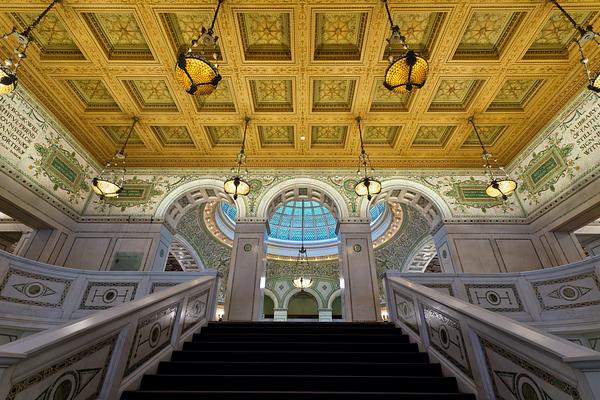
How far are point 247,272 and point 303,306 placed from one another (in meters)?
11.0

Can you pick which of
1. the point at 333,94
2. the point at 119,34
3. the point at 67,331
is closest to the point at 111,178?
the point at 119,34

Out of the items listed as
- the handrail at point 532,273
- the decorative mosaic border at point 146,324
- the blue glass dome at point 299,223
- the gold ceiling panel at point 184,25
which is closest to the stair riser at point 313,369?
the decorative mosaic border at point 146,324

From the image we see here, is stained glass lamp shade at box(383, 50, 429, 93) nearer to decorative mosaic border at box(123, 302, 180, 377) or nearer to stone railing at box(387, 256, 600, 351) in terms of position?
stone railing at box(387, 256, 600, 351)

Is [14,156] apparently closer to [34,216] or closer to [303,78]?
[34,216]

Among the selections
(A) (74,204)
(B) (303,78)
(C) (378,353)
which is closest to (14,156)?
(A) (74,204)

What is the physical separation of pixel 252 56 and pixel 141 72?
2.57 meters

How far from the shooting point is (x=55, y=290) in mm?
5801

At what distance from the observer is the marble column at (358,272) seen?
7.31 m

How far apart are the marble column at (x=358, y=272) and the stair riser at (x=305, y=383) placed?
173 inches

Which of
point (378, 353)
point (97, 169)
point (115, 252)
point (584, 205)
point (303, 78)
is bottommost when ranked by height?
point (378, 353)

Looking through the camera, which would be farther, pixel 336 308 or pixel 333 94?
pixel 336 308

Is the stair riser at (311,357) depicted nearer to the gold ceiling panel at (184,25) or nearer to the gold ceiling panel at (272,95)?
the gold ceiling panel at (184,25)

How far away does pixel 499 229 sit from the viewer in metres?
8.18

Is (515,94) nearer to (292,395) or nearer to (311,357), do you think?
(311,357)
